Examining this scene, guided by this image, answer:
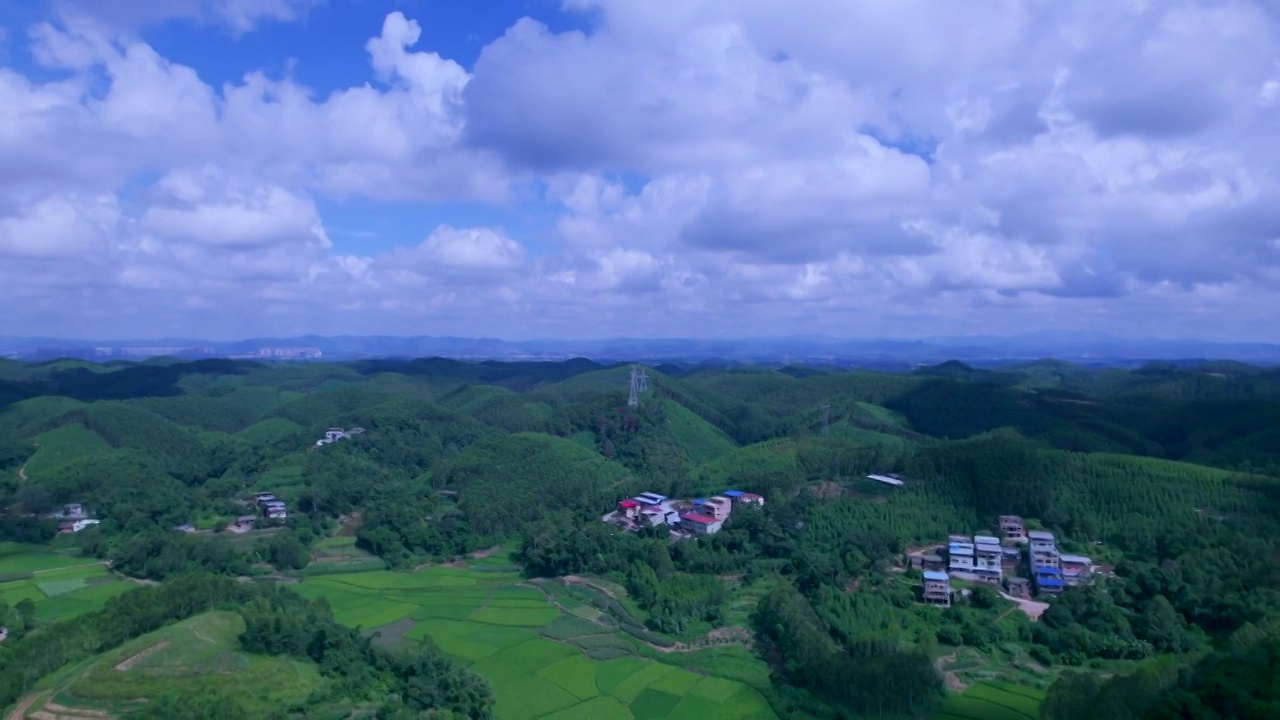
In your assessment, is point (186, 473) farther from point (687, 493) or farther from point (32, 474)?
point (687, 493)

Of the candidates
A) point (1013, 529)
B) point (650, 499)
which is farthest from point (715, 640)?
point (650, 499)

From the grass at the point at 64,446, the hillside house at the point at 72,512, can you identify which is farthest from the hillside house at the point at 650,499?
the grass at the point at 64,446

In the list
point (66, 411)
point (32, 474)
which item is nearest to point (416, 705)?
point (32, 474)

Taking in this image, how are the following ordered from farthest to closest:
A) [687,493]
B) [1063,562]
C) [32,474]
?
1. [32,474]
2. [687,493]
3. [1063,562]

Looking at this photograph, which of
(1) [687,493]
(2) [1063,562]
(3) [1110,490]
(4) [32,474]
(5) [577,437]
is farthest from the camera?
(5) [577,437]

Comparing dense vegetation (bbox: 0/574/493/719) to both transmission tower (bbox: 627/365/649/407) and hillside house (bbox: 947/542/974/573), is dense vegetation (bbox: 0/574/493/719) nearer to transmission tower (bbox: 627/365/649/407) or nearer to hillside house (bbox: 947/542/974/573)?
hillside house (bbox: 947/542/974/573)

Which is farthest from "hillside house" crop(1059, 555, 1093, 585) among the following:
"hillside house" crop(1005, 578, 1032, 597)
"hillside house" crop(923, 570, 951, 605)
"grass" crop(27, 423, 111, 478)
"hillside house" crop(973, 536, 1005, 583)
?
"grass" crop(27, 423, 111, 478)

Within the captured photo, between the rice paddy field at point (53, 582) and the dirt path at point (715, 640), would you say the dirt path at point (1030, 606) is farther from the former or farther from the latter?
the rice paddy field at point (53, 582)
